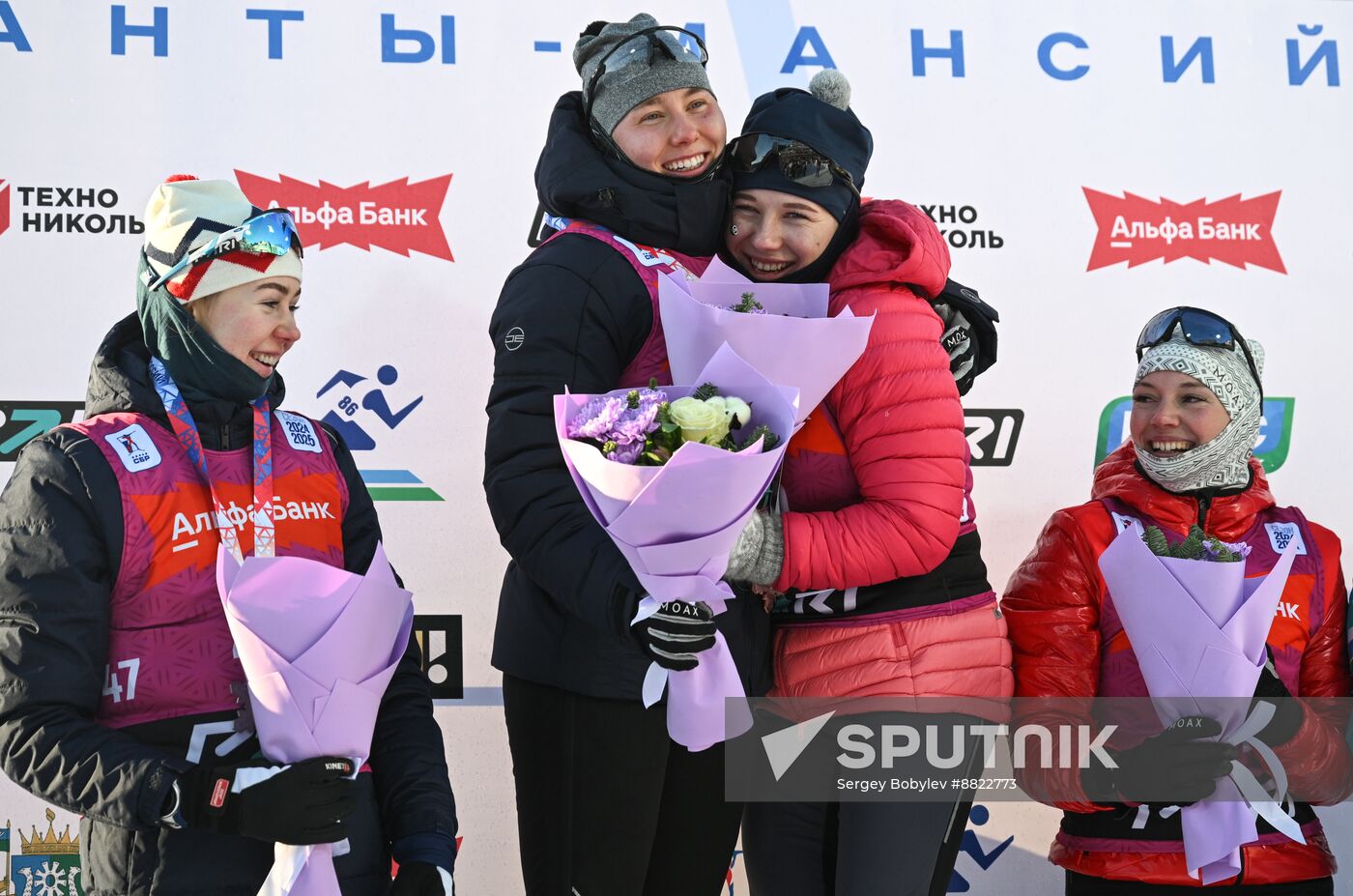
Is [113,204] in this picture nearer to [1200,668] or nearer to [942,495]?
[942,495]

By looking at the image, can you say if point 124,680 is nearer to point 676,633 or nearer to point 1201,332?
point 676,633

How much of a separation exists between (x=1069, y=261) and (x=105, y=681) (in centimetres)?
255

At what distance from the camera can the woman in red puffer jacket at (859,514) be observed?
2.01 m

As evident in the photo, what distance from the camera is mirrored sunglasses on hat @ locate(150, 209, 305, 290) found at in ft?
6.00

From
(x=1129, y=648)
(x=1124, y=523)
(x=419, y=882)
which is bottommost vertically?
(x=419, y=882)

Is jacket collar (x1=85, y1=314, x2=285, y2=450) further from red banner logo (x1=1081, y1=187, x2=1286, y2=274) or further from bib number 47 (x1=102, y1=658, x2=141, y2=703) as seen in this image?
red banner logo (x1=1081, y1=187, x2=1286, y2=274)

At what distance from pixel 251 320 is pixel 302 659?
49cm

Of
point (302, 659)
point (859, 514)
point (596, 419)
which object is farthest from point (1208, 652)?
point (302, 659)

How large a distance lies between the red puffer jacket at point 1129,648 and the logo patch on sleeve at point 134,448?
1498 mm

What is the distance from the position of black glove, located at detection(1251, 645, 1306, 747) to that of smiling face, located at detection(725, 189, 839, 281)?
1.06 meters

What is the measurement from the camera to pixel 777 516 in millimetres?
2002

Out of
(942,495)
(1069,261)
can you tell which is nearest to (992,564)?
(1069,261)

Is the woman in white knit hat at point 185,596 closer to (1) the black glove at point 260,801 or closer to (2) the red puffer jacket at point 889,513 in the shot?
(1) the black glove at point 260,801

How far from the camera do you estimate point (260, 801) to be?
162cm
